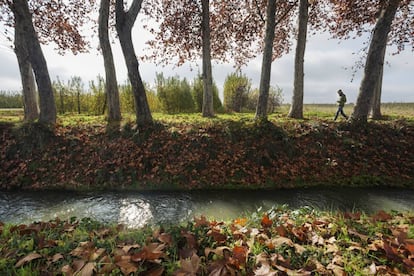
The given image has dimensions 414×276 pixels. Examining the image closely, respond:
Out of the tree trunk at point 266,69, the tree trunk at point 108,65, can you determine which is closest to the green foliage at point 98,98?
the tree trunk at point 108,65

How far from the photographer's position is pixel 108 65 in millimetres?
9094

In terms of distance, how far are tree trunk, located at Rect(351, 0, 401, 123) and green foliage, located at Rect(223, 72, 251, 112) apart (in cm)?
856

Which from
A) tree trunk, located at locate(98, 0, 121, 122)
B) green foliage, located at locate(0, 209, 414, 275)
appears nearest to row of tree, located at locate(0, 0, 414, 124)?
tree trunk, located at locate(98, 0, 121, 122)

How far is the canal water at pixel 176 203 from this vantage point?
445 cm

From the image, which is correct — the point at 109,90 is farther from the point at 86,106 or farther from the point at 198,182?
the point at 86,106

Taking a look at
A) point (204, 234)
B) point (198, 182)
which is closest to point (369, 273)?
point (204, 234)

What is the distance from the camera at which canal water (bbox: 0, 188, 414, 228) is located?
4.45 metres

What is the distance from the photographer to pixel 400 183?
6.15m

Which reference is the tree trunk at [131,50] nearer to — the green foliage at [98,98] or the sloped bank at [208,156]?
the sloped bank at [208,156]

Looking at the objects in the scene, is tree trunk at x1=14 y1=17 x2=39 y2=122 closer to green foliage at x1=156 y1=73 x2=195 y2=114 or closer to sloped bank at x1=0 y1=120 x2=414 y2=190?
sloped bank at x1=0 y1=120 x2=414 y2=190

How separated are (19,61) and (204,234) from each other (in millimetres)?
11946

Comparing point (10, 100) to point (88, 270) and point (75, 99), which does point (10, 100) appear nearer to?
point (75, 99)

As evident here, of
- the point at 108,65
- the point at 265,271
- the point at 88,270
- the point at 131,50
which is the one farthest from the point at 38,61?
the point at 265,271

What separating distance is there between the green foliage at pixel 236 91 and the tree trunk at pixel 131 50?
8.89 m
